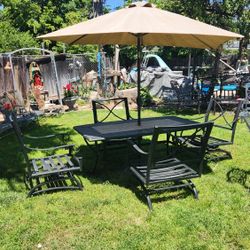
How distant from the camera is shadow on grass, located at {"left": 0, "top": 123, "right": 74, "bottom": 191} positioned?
5219 mm

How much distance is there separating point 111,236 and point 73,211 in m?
0.70

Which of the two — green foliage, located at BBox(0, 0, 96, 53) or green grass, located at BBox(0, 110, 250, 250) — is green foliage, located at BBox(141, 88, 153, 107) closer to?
green grass, located at BBox(0, 110, 250, 250)

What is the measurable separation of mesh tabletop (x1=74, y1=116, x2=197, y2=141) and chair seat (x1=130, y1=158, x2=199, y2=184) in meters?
0.57

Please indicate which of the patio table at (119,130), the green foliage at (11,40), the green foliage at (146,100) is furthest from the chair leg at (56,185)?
the green foliage at (11,40)

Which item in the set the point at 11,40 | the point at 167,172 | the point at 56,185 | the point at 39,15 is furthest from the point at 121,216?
the point at 39,15

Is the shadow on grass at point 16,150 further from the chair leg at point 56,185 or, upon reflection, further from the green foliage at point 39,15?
the green foliage at point 39,15

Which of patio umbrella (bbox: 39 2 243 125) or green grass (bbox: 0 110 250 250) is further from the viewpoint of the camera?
patio umbrella (bbox: 39 2 243 125)

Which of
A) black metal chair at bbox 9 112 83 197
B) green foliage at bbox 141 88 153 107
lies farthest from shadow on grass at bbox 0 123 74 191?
green foliage at bbox 141 88 153 107

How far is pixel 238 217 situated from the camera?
150 inches

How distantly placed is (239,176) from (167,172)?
1325 millimetres

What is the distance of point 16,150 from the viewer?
6.55 metres

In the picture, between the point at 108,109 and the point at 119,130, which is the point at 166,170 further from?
the point at 108,109

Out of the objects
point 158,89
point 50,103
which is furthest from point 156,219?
point 158,89

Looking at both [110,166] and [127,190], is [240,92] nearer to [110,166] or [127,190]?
[110,166]
